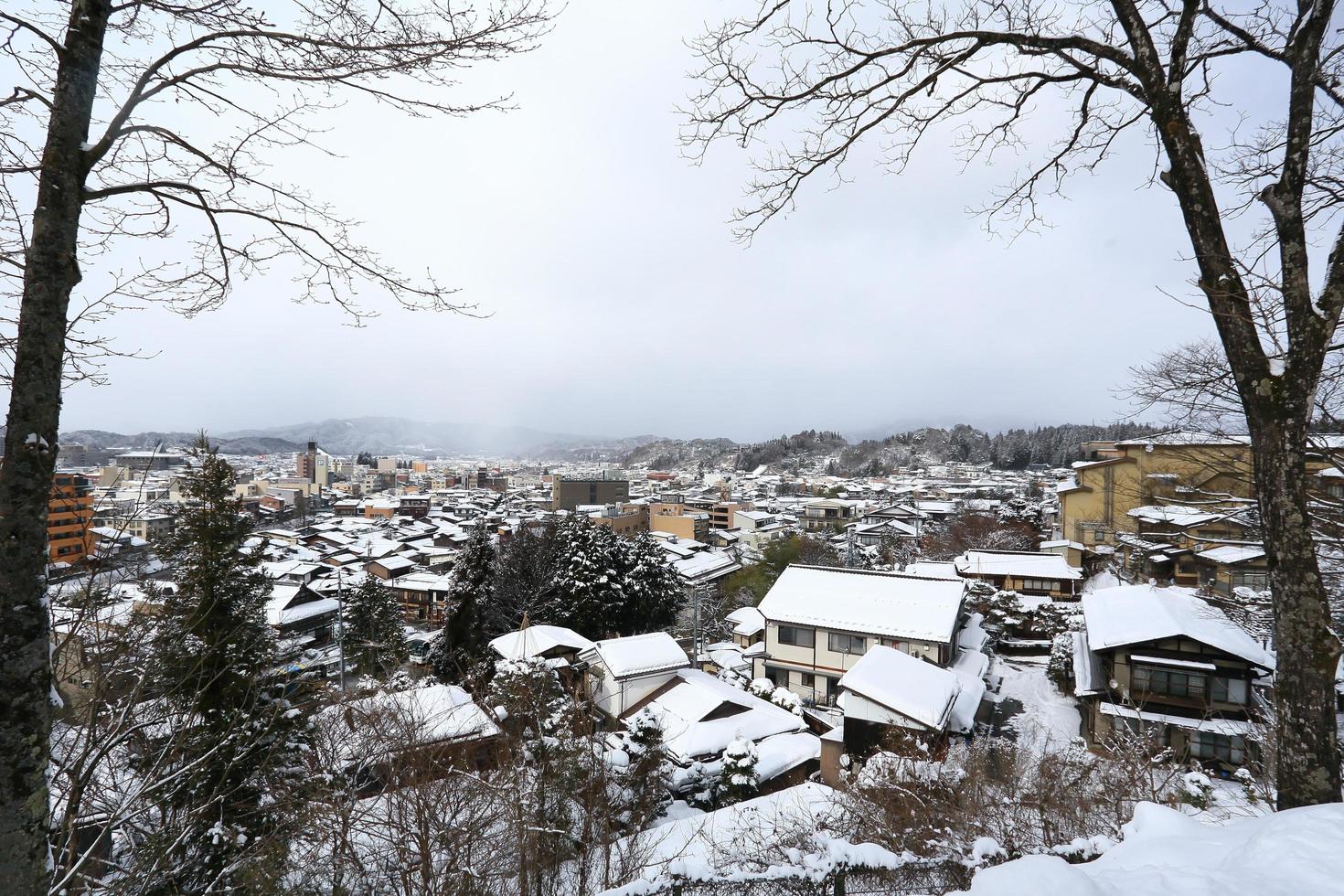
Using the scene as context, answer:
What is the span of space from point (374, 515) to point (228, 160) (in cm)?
5716

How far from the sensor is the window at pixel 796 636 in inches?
629

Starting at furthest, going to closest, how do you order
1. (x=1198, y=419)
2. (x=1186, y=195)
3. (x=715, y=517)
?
(x=715, y=517), (x=1198, y=419), (x=1186, y=195)

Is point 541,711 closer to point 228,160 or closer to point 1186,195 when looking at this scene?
point 228,160

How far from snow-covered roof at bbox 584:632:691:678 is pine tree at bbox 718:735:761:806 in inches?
183

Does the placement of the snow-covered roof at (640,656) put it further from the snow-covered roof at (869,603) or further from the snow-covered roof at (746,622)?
the snow-covered roof at (746,622)

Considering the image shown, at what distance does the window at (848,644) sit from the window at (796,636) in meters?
0.56

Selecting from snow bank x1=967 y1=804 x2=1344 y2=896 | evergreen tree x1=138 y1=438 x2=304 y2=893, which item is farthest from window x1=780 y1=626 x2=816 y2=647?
snow bank x1=967 y1=804 x2=1344 y2=896

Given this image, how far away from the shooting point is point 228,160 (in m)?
2.54

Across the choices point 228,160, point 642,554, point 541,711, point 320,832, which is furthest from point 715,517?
point 228,160

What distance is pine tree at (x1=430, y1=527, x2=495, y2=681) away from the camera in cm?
1773

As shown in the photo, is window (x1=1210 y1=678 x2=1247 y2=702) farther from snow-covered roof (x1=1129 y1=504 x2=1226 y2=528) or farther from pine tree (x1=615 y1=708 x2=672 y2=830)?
pine tree (x1=615 y1=708 x2=672 y2=830)

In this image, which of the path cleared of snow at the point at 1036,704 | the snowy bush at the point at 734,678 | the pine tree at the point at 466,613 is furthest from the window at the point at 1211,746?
the pine tree at the point at 466,613

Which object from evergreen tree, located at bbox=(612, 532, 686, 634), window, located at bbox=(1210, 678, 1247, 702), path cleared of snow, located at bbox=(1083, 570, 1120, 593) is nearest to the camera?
window, located at bbox=(1210, 678, 1247, 702)

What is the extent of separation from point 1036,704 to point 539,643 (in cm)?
1268
